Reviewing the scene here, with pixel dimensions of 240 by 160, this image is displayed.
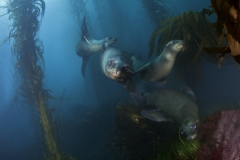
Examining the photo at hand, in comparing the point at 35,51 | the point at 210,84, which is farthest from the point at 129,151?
A: the point at 35,51

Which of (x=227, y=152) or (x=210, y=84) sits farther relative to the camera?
(x=210, y=84)

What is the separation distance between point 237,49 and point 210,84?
5227mm

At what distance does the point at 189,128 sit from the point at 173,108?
905 millimetres

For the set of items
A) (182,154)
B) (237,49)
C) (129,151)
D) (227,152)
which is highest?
(237,49)

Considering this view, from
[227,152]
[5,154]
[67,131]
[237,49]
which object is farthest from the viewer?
[5,154]

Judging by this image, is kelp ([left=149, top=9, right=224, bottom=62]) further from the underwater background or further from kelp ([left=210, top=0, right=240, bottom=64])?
kelp ([left=210, top=0, right=240, bottom=64])

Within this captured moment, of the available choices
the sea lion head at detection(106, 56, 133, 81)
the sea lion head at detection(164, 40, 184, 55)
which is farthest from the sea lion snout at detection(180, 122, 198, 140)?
the sea lion head at detection(164, 40, 184, 55)

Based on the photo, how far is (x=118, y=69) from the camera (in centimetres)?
442

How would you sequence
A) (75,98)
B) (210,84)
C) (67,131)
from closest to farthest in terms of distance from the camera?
(210,84), (67,131), (75,98)

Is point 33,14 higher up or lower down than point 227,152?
higher up

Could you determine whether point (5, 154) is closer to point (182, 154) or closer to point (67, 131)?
point (67, 131)

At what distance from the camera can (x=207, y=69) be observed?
6773 millimetres

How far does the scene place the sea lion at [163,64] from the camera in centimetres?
502

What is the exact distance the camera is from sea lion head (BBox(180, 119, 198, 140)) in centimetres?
381
